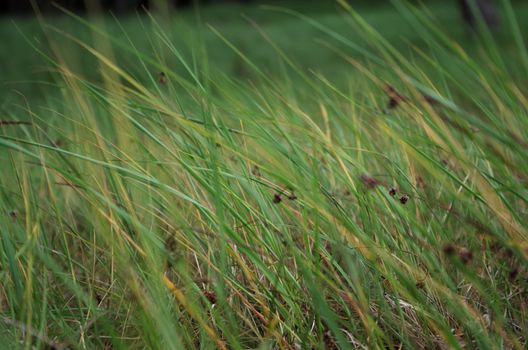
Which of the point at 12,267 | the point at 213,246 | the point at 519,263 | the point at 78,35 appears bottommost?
the point at 78,35

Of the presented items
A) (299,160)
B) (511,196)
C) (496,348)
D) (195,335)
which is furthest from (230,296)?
(511,196)

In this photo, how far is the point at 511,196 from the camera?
1.45 m

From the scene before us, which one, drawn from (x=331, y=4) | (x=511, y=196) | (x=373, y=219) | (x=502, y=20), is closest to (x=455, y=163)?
(x=511, y=196)

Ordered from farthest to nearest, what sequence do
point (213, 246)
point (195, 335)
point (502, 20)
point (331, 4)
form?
point (331, 4), point (502, 20), point (213, 246), point (195, 335)

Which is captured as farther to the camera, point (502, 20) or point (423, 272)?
point (502, 20)

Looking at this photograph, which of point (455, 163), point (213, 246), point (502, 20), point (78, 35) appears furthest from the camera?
point (502, 20)

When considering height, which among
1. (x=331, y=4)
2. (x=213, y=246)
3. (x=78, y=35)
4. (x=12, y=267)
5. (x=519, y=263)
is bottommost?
(x=331, y=4)

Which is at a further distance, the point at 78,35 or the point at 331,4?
the point at 331,4

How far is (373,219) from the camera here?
1.16m

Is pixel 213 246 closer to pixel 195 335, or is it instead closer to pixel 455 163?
pixel 195 335

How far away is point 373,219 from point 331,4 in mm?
12201

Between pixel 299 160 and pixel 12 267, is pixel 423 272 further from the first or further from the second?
pixel 12 267

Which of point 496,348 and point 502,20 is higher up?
point 496,348

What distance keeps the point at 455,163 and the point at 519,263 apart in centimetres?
26
